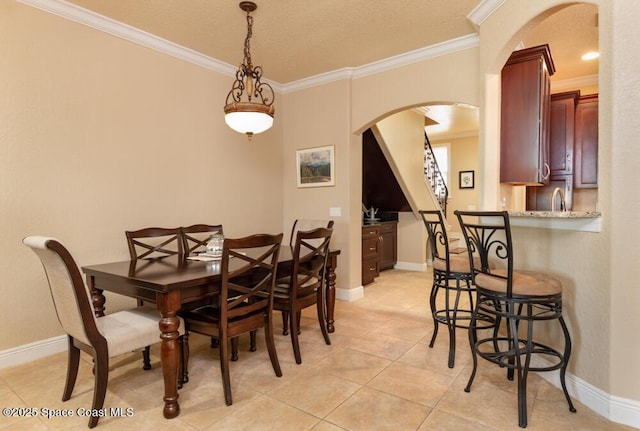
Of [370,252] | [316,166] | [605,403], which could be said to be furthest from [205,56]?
→ [605,403]

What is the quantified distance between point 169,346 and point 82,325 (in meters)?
0.45

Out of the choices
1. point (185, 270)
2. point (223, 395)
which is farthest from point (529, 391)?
point (185, 270)

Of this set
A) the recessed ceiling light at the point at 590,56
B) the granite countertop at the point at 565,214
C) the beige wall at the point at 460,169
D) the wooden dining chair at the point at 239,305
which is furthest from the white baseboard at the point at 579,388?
the beige wall at the point at 460,169

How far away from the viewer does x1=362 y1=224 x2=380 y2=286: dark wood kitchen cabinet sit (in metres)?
5.17

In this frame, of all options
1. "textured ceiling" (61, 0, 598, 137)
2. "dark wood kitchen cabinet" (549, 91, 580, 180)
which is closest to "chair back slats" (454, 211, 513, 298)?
"textured ceiling" (61, 0, 598, 137)

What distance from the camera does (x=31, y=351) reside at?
2762mm

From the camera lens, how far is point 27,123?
2734 mm

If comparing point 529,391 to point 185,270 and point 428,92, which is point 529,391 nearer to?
point 185,270

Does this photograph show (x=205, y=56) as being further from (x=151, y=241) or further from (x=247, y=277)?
(x=247, y=277)

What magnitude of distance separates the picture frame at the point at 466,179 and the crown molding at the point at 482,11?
229 inches

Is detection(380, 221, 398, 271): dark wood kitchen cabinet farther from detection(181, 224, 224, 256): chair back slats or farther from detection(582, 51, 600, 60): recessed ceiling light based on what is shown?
detection(582, 51, 600, 60): recessed ceiling light

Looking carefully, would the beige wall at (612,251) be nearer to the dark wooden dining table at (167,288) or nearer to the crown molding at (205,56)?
the crown molding at (205,56)

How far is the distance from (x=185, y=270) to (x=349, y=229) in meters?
2.45

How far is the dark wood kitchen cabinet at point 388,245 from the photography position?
20.2 ft
